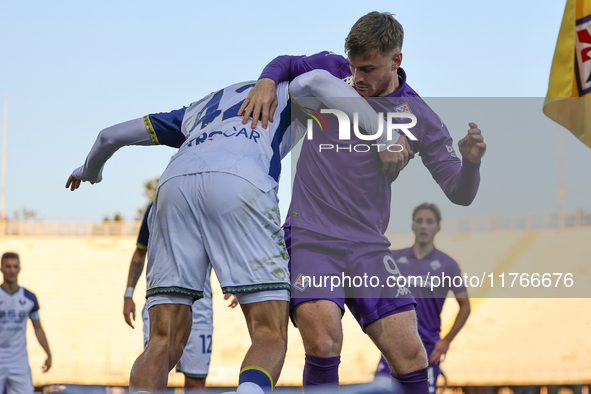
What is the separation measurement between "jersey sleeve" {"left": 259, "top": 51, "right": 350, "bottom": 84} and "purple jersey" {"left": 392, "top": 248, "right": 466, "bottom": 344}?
105 inches

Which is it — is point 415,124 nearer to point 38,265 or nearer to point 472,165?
point 472,165

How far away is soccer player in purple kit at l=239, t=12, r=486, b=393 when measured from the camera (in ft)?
10.1

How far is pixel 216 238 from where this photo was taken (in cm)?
269

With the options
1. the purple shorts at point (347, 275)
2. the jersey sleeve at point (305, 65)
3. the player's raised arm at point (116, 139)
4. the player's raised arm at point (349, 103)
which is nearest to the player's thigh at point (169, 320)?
the purple shorts at point (347, 275)

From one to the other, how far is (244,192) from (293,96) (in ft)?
2.50

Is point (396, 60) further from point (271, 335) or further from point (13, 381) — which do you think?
point (13, 381)

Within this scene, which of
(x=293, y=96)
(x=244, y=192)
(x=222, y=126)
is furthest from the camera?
(x=293, y=96)

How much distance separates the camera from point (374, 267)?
322 cm

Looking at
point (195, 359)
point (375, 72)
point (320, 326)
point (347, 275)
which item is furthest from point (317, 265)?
point (195, 359)

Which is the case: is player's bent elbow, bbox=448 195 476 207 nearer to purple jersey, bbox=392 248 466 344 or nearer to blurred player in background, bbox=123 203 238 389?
purple jersey, bbox=392 248 466 344

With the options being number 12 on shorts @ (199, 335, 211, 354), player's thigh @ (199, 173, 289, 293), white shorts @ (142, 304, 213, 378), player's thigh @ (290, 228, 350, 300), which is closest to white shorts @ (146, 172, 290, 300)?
player's thigh @ (199, 173, 289, 293)

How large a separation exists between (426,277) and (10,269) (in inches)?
216

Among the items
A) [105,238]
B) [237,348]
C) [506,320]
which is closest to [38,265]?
[105,238]

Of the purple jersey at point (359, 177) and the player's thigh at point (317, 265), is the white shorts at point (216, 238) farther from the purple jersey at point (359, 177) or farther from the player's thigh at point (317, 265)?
the purple jersey at point (359, 177)
